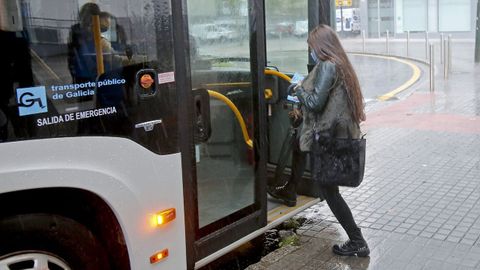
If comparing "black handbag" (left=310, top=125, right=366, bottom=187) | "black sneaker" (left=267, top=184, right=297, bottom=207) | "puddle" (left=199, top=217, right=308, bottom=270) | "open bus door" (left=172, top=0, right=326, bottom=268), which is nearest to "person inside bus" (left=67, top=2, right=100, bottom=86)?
"open bus door" (left=172, top=0, right=326, bottom=268)

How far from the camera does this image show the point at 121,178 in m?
3.08

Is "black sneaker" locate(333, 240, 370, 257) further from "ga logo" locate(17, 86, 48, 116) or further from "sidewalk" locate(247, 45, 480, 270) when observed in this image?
"ga logo" locate(17, 86, 48, 116)

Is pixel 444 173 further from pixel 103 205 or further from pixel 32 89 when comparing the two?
pixel 32 89

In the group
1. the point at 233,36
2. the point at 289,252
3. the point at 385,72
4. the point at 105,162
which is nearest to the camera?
the point at 105,162

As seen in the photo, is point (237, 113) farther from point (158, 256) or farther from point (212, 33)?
point (158, 256)

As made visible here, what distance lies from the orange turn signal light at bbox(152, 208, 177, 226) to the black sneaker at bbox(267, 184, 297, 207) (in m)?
1.71

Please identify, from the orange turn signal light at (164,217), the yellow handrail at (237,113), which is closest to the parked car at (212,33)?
the yellow handrail at (237,113)

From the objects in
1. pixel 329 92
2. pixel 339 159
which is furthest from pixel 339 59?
pixel 339 159

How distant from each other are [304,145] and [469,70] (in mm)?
13321

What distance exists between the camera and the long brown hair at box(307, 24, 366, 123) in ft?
13.8

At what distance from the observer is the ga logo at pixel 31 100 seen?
2.69 m

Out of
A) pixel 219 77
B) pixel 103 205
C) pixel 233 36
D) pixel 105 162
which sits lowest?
pixel 103 205

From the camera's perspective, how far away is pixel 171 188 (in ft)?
11.1

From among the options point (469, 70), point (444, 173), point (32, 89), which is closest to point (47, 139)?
point (32, 89)
